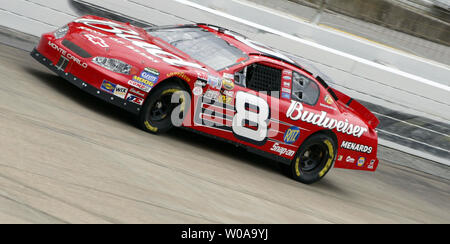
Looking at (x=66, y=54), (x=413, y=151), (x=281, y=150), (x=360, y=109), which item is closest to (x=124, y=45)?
(x=66, y=54)

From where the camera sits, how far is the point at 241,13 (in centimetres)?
1164

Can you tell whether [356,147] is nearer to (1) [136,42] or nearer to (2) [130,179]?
(1) [136,42]

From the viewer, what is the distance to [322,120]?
7.59 metres

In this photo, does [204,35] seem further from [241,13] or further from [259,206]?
[241,13]

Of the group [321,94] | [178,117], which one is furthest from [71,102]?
[321,94]

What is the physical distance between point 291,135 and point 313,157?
2.05 ft

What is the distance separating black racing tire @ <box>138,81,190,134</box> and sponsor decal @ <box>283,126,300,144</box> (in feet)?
4.74

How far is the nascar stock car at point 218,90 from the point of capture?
21.2 feet

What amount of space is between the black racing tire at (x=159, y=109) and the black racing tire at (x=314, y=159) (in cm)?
182

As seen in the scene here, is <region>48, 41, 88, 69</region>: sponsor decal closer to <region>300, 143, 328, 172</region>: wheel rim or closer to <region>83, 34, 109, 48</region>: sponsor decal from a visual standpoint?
<region>83, 34, 109, 48</region>: sponsor decal

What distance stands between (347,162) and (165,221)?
4220mm

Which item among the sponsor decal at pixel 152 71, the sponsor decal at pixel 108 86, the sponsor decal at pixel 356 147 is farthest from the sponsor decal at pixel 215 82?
the sponsor decal at pixel 356 147

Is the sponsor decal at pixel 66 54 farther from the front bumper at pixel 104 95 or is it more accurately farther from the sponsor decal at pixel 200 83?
the sponsor decal at pixel 200 83

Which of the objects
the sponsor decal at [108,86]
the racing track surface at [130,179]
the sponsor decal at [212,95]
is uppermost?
the sponsor decal at [212,95]
